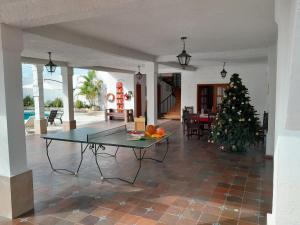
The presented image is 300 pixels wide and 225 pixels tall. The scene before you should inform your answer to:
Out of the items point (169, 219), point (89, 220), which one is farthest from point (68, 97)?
point (169, 219)

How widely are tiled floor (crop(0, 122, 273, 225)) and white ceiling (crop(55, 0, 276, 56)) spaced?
8.19 ft

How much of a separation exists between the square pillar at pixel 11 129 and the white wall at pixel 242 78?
925 cm

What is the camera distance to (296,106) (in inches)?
51.2

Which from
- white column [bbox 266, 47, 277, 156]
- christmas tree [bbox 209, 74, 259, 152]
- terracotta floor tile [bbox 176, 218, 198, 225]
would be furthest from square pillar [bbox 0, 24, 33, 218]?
white column [bbox 266, 47, 277, 156]

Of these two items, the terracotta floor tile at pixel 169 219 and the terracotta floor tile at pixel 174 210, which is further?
the terracotta floor tile at pixel 174 210

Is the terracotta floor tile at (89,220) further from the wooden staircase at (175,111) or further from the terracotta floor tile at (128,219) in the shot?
the wooden staircase at (175,111)

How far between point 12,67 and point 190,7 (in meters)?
Result: 2.34

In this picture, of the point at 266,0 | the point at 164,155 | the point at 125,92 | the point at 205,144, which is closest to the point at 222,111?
the point at 205,144

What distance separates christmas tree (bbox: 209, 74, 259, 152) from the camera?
19.5 feet

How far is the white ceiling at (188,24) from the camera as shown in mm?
2980

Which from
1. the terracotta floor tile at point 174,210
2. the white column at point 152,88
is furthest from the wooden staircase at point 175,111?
the terracotta floor tile at point 174,210

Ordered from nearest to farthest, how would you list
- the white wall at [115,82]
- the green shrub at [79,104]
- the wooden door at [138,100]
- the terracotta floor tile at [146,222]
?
1. the terracotta floor tile at [146,222]
2. the white wall at [115,82]
3. the wooden door at [138,100]
4. the green shrub at [79,104]

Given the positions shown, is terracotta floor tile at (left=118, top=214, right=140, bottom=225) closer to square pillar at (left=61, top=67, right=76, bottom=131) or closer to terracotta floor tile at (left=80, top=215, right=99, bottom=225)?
terracotta floor tile at (left=80, top=215, right=99, bottom=225)

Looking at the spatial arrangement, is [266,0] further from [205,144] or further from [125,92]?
[125,92]
